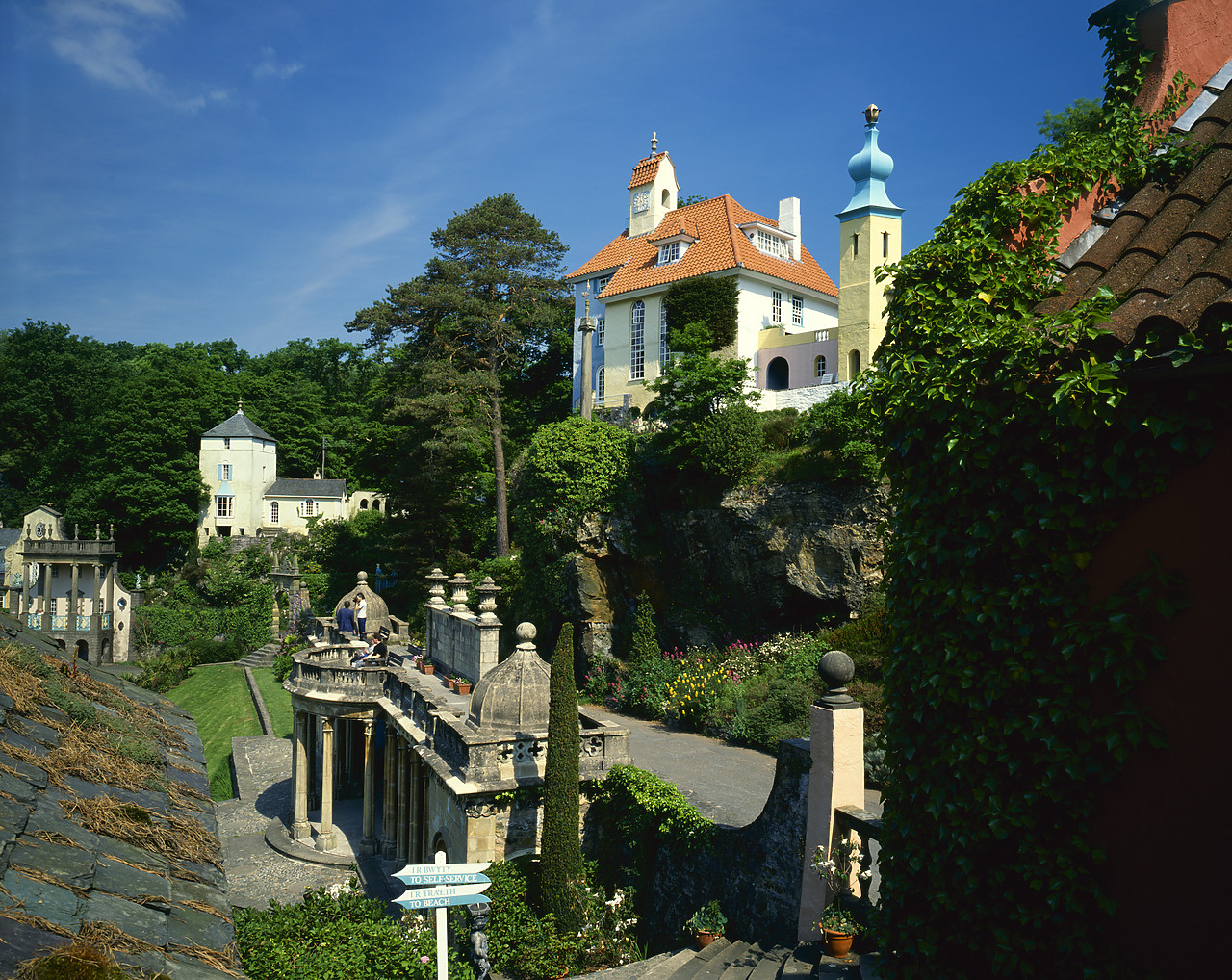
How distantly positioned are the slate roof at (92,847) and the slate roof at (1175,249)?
6026 millimetres

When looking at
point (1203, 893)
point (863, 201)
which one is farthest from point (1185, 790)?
point (863, 201)

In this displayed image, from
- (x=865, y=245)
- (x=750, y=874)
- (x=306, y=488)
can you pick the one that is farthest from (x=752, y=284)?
(x=306, y=488)

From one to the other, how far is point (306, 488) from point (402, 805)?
166 feet

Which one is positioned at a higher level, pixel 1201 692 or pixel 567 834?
pixel 1201 692

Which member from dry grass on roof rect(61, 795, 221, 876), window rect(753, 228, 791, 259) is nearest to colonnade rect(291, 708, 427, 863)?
dry grass on roof rect(61, 795, 221, 876)

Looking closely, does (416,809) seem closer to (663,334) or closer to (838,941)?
(838,941)

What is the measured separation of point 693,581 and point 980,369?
21.0 meters

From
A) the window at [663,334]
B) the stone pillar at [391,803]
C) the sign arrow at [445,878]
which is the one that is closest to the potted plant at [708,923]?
the sign arrow at [445,878]

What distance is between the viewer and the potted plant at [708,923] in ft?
36.9

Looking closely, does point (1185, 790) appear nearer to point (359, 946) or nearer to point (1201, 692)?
point (1201, 692)

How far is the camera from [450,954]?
1230 cm

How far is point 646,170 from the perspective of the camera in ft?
142

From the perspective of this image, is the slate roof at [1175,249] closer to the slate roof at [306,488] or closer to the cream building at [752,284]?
the cream building at [752,284]

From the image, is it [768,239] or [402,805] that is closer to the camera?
[402,805]
